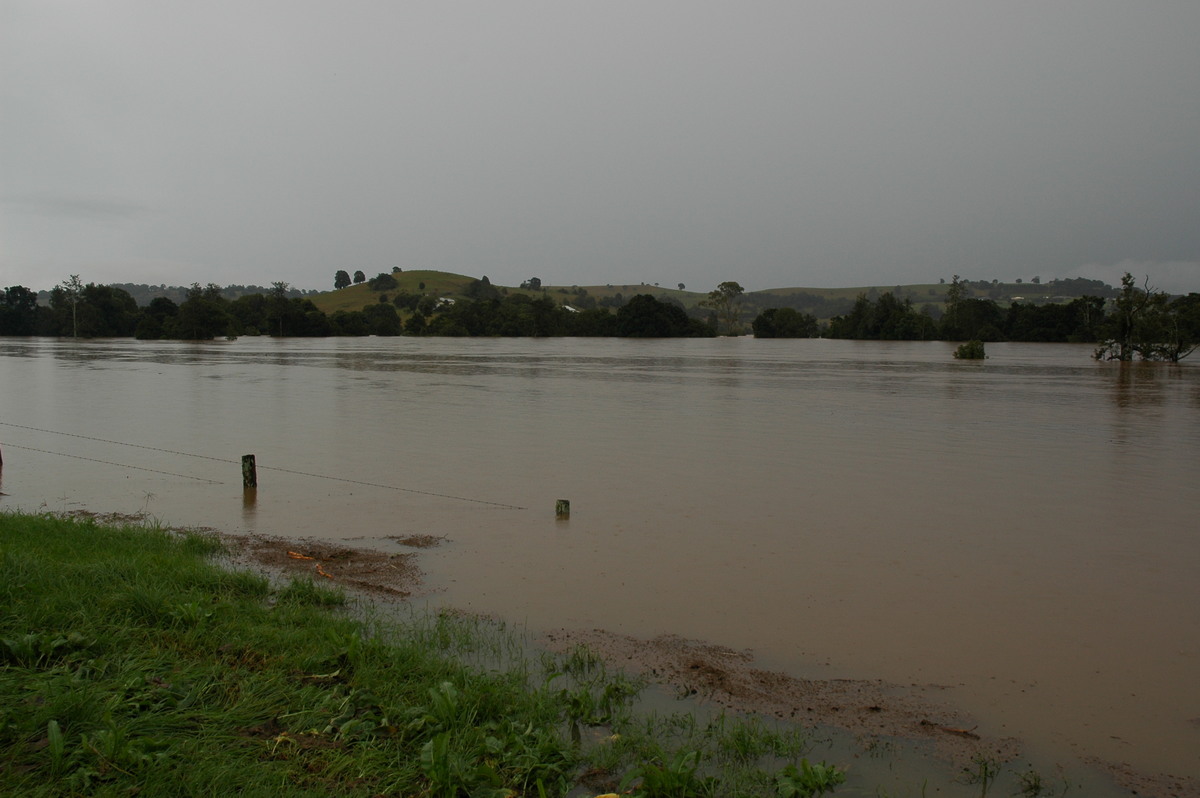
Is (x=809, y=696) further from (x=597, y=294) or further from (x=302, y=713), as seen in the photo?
(x=597, y=294)

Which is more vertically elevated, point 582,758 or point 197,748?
point 197,748

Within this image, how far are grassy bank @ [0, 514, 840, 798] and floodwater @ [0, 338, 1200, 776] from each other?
4.38 feet

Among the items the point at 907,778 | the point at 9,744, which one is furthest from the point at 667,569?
the point at 9,744

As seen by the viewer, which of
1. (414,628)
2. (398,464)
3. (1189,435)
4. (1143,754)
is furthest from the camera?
(1189,435)

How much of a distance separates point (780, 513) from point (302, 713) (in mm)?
6819

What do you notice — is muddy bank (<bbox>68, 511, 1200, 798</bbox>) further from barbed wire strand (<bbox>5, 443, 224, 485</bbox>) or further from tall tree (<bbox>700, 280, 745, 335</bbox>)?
tall tree (<bbox>700, 280, 745, 335</bbox>)

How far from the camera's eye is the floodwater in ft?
18.0

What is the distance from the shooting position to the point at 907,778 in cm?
390

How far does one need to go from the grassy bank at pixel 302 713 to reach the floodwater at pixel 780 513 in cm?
133

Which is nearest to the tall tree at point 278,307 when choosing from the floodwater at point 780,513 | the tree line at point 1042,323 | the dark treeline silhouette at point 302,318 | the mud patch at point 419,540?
the dark treeline silhouette at point 302,318

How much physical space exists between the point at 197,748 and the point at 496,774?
1.19 m

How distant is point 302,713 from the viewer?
3.82 metres

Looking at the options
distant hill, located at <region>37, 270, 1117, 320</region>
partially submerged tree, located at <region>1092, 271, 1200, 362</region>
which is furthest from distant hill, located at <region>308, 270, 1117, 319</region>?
partially submerged tree, located at <region>1092, 271, 1200, 362</region>

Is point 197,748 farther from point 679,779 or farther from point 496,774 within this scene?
point 679,779
